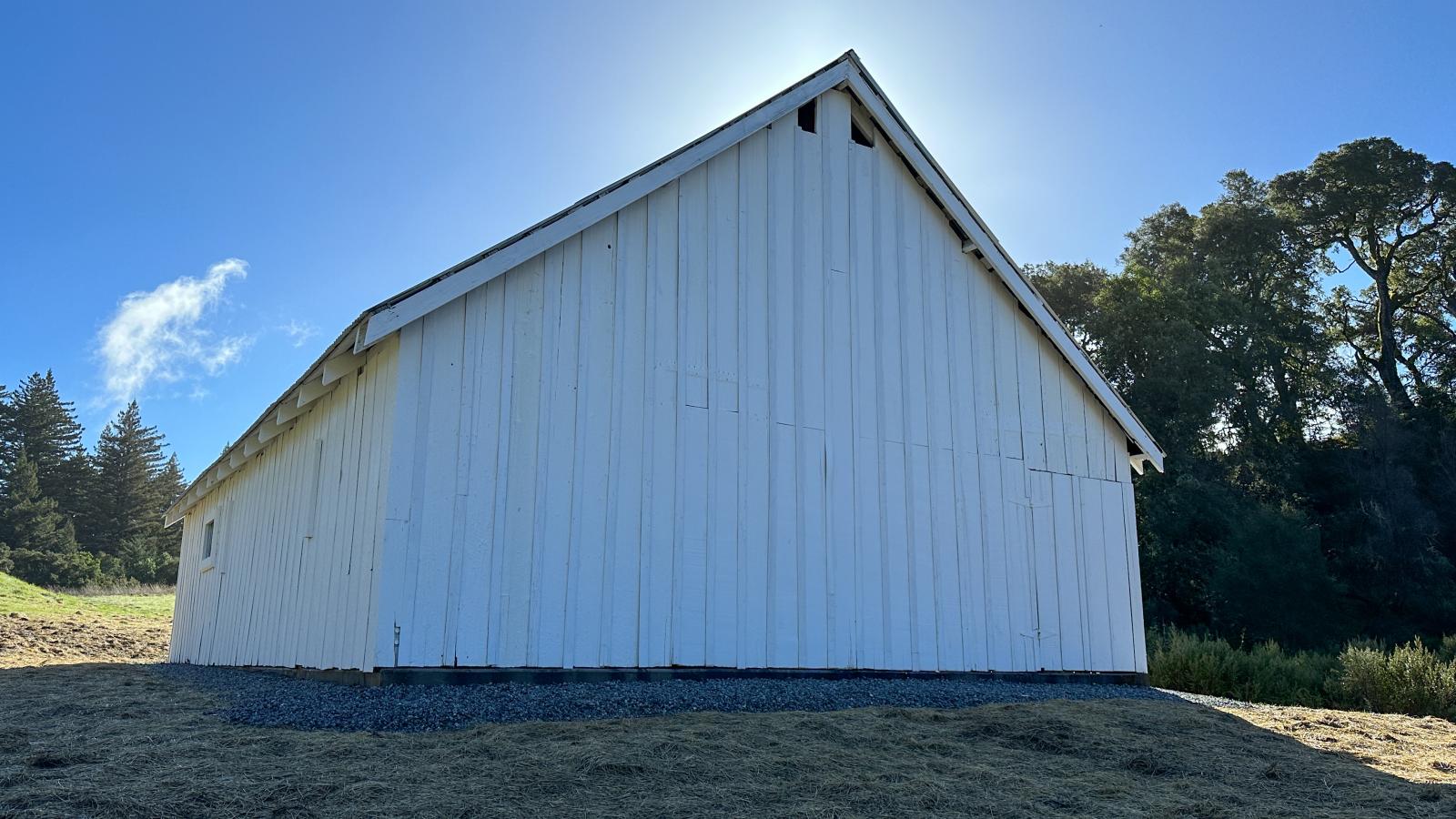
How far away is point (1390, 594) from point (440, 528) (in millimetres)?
27329

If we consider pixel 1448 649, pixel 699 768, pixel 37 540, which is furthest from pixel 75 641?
pixel 37 540

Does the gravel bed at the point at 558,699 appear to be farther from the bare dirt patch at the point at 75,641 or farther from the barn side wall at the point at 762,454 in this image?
the bare dirt patch at the point at 75,641

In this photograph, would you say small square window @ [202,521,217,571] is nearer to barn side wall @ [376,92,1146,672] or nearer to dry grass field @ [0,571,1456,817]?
dry grass field @ [0,571,1456,817]

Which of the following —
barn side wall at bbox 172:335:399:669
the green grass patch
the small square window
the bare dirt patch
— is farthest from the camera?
the green grass patch

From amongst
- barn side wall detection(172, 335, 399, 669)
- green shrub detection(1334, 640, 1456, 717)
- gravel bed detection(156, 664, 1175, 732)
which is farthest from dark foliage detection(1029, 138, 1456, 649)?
barn side wall detection(172, 335, 399, 669)

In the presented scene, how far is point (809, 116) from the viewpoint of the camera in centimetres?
1135

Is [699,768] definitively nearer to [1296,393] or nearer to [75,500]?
[1296,393]

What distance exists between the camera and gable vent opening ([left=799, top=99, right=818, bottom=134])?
11.3 meters

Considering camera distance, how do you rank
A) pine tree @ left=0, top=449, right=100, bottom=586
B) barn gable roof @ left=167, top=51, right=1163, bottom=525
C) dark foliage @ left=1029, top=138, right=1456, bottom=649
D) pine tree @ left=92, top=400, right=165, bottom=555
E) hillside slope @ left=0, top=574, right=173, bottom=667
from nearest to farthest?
barn gable roof @ left=167, top=51, right=1163, bottom=525
hillside slope @ left=0, top=574, right=173, bottom=667
dark foliage @ left=1029, top=138, right=1456, bottom=649
pine tree @ left=0, top=449, right=100, bottom=586
pine tree @ left=92, top=400, right=165, bottom=555

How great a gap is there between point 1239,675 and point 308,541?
11991mm

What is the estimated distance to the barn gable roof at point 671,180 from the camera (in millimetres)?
8336

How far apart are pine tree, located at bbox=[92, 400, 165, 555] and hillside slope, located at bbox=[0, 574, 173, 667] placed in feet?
91.0

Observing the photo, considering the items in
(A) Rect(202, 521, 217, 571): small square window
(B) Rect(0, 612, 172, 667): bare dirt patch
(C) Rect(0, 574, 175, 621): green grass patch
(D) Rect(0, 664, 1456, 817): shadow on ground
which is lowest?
(D) Rect(0, 664, 1456, 817): shadow on ground

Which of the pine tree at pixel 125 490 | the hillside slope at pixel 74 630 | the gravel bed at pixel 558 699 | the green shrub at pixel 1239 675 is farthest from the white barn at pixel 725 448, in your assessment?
the pine tree at pixel 125 490
